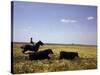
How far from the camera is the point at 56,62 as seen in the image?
10.4 ft

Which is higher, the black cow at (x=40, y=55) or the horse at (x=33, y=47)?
the horse at (x=33, y=47)

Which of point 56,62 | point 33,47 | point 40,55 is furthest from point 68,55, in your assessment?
point 33,47

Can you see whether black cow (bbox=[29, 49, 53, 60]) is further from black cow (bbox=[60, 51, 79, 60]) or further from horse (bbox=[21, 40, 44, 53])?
black cow (bbox=[60, 51, 79, 60])

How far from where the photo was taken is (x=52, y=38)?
3.19m

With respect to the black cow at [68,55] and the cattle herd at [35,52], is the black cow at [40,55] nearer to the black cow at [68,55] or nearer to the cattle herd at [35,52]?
the cattle herd at [35,52]

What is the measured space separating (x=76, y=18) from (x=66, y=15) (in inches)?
7.3

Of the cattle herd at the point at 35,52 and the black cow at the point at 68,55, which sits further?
the black cow at the point at 68,55

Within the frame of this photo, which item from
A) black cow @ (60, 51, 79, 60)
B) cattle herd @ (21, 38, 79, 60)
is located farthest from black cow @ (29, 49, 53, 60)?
black cow @ (60, 51, 79, 60)

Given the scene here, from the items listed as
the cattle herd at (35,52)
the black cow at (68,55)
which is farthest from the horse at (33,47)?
the black cow at (68,55)

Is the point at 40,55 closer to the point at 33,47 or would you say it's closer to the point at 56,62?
the point at 33,47

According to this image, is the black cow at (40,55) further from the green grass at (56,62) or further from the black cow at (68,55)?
the black cow at (68,55)

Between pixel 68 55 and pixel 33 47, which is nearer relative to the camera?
pixel 33 47

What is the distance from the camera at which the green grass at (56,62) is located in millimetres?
3000
